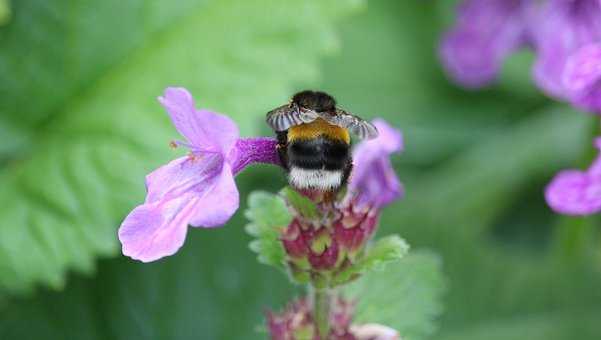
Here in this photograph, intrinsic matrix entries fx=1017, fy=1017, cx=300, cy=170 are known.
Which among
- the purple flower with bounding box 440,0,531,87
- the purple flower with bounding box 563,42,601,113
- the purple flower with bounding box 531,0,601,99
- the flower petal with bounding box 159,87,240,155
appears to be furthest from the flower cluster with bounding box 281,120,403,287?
the purple flower with bounding box 440,0,531,87

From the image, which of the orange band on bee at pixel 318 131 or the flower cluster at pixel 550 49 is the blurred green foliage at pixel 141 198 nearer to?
the flower cluster at pixel 550 49

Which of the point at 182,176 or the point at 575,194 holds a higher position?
the point at 575,194

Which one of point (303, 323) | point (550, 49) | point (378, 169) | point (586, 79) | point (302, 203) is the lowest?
point (303, 323)

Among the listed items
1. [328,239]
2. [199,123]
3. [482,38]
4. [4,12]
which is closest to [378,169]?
[328,239]

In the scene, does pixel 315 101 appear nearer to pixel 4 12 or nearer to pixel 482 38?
pixel 4 12

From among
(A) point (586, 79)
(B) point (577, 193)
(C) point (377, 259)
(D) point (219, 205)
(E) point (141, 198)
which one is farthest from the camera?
(E) point (141, 198)

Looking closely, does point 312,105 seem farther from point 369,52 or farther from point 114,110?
point 369,52

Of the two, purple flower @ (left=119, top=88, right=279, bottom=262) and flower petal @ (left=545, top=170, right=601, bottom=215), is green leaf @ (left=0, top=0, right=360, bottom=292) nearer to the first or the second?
flower petal @ (left=545, top=170, right=601, bottom=215)
